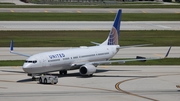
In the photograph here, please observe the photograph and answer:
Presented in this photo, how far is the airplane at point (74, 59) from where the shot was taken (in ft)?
200

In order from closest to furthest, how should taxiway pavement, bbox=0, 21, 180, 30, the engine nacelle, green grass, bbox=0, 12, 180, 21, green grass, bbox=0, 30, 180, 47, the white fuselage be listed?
the white fuselage, the engine nacelle, green grass, bbox=0, 30, 180, 47, taxiway pavement, bbox=0, 21, 180, 30, green grass, bbox=0, 12, 180, 21

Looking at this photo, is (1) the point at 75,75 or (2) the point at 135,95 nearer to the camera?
(2) the point at 135,95

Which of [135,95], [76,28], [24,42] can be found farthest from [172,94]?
[76,28]

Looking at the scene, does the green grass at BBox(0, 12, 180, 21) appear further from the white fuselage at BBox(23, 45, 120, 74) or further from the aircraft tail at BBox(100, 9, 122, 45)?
the white fuselage at BBox(23, 45, 120, 74)

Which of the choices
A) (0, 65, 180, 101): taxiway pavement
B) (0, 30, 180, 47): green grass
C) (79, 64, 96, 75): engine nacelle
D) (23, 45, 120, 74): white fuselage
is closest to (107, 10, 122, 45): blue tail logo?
(23, 45, 120, 74): white fuselage

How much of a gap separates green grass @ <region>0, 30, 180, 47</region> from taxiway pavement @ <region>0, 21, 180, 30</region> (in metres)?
6.17

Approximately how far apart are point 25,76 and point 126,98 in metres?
18.9

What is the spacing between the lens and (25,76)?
6556 cm

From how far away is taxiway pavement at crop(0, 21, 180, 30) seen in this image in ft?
397

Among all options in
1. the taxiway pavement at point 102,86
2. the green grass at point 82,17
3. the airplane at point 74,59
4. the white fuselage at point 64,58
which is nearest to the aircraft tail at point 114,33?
the airplane at point 74,59

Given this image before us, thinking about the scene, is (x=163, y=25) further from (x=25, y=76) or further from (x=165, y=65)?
(x=25, y=76)

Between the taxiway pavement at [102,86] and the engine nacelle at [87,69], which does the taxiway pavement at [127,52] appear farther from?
the engine nacelle at [87,69]

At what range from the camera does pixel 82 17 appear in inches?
5586

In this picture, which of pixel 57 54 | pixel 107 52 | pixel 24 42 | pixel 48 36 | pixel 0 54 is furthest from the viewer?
pixel 48 36
